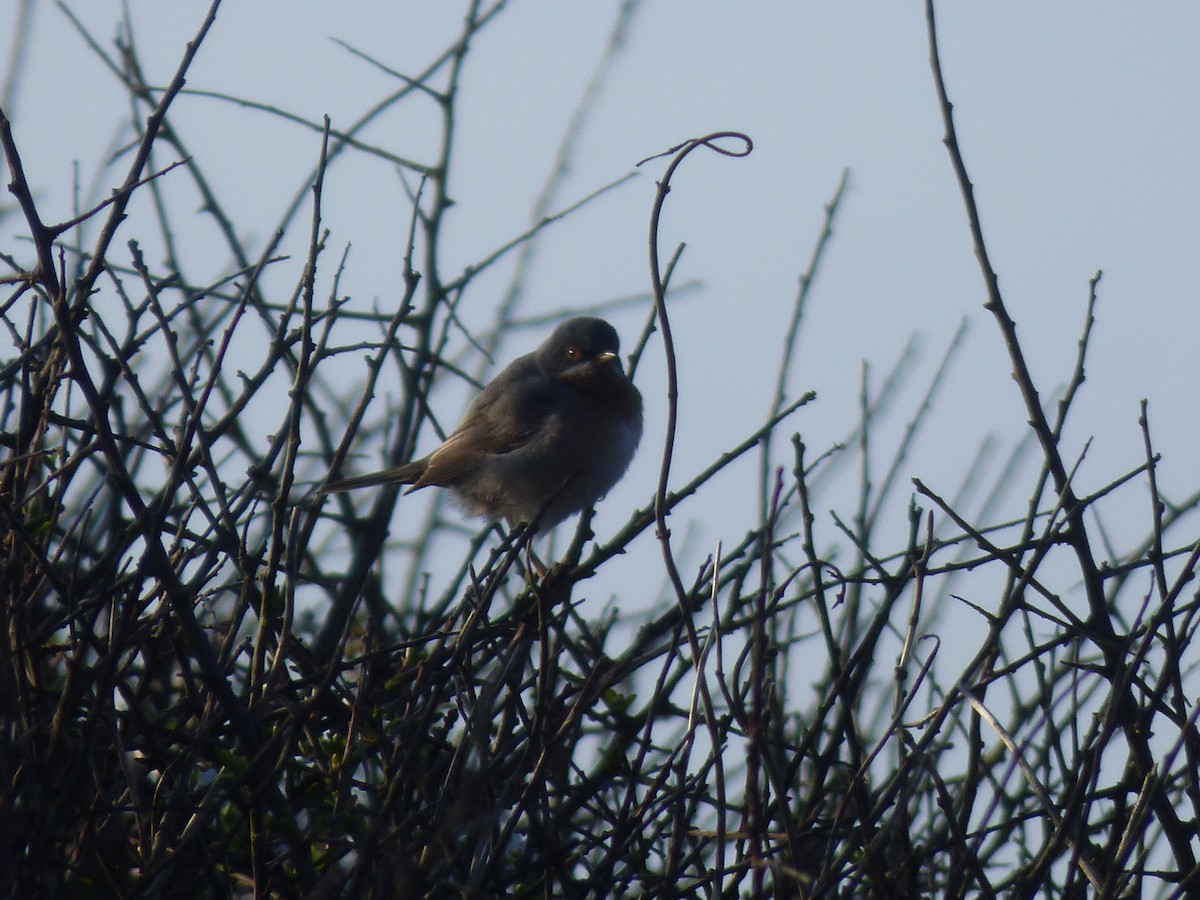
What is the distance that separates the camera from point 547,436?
267 inches

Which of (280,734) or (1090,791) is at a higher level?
(1090,791)

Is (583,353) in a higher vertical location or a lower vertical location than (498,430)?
higher

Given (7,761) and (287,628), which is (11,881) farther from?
(287,628)

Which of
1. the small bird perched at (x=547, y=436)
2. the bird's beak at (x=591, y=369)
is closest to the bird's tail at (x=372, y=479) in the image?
the small bird perched at (x=547, y=436)

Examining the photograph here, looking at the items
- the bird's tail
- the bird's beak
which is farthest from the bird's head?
the bird's tail

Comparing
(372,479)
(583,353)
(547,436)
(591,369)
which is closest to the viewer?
(372,479)

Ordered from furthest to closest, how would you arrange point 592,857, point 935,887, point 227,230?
1. point 227,230
2. point 592,857
3. point 935,887

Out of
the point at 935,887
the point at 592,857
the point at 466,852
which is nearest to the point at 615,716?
the point at 592,857

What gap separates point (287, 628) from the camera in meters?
2.87

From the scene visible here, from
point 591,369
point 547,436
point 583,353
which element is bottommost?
point 547,436

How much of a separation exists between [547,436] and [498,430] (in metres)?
0.30

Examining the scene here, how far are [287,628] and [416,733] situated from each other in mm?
486

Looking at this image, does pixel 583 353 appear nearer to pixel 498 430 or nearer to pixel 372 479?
pixel 498 430

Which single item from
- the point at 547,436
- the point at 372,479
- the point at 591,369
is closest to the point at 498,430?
the point at 547,436
